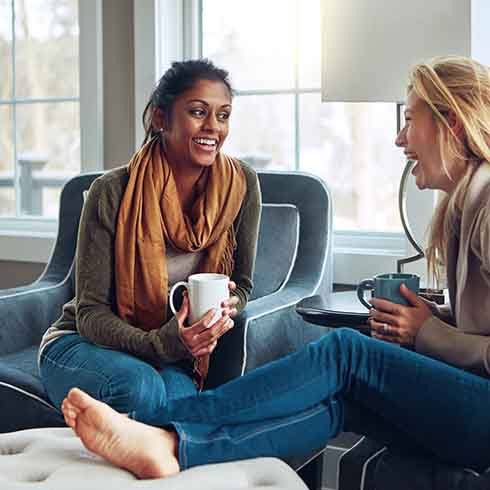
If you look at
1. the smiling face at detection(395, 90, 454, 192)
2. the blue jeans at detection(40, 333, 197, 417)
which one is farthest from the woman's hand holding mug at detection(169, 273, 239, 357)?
the smiling face at detection(395, 90, 454, 192)

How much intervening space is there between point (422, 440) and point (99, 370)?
740mm

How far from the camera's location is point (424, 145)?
6.02 ft

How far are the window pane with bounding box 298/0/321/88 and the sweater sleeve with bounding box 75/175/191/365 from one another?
107 cm

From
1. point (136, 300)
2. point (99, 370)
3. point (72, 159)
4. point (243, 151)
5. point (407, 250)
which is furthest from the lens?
point (72, 159)

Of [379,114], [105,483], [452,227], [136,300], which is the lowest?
[105,483]

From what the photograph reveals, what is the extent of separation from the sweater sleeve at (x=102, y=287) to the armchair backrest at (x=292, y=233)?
0.53 metres

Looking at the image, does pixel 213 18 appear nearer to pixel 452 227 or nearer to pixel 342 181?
pixel 342 181

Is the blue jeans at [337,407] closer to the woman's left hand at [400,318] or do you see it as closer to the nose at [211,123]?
the woman's left hand at [400,318]

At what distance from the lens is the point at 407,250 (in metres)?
2.69

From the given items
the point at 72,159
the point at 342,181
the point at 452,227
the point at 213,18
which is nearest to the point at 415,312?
the point at 452,227

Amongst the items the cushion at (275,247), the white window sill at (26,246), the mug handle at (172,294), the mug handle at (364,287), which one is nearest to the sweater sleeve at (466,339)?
the mug handle at (364,287)

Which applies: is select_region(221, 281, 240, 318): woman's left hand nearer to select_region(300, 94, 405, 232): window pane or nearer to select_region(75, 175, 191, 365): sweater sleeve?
select_region(75, 175, 191, 365): sweater sleeve

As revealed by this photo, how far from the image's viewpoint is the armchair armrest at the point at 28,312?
249 cm

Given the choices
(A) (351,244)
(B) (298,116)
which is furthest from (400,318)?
(B) (298,116)
